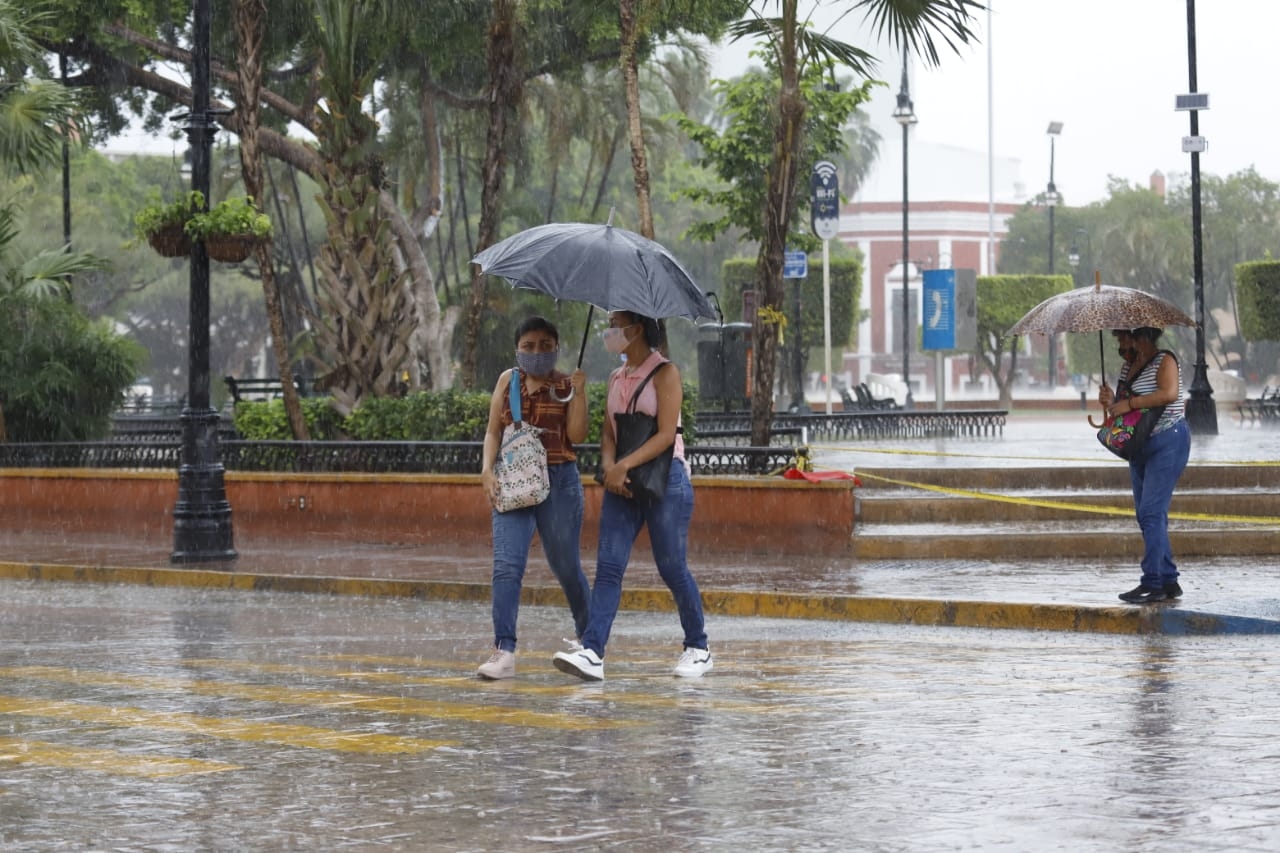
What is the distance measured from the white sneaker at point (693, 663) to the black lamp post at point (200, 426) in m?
8.00

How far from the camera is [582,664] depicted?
9.70 meters

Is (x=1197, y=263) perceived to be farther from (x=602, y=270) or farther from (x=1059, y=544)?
(x=602, y=270)

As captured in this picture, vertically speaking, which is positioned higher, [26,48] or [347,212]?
[26,48]

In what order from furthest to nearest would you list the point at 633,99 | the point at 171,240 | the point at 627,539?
the point at 633,99 < the point at 171,240 < the point at 627,539

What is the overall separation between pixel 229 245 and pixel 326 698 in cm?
905

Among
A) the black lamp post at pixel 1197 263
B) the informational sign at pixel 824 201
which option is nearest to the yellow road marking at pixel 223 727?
the black lamp post at pixel 1197 263

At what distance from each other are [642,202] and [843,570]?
25.8 feet

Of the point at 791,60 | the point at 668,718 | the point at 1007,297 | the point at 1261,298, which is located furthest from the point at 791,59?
the point at 1007,297

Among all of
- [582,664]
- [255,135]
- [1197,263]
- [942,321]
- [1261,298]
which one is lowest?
[582,664]

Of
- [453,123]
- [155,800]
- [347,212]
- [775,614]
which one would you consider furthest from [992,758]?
[453,123]

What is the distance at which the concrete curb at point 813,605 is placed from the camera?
39.7ft

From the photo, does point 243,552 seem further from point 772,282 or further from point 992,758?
point 992,758

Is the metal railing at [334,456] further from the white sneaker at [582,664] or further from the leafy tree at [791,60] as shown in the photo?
the white sneaker at [582,664]

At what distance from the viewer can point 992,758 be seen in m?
7.55
